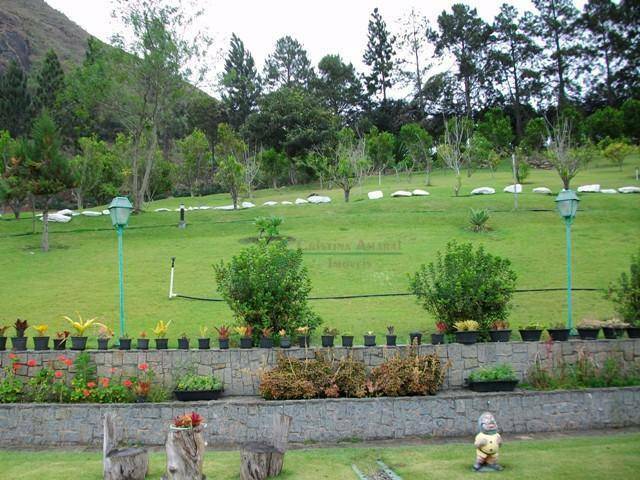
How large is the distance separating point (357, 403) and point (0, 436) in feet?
14.7

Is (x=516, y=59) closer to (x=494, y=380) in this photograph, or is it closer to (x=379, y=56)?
(x=379, y=56)

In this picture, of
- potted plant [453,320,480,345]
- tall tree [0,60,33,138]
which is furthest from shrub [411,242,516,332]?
tall tree [0,60,33,138]

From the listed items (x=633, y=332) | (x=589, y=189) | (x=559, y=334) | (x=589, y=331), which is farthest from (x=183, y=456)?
(x=589, y=189)

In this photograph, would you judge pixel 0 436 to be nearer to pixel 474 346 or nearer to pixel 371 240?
pixel 474 346

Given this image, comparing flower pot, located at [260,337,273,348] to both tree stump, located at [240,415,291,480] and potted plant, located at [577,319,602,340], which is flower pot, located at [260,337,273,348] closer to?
tree stump, located at [240,415,291,480]

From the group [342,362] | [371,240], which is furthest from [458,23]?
[342,362]

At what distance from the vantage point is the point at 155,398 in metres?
8.23

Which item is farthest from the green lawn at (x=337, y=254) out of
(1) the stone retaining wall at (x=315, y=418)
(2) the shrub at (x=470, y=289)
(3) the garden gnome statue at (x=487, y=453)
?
(3) the garden gnome statue at (x=487, y=453)

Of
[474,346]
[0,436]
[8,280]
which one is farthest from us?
[8,280]

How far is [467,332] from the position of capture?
8805 millimetres

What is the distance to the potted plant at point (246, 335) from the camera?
880 centimetres

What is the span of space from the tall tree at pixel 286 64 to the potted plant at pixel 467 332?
51407 mm

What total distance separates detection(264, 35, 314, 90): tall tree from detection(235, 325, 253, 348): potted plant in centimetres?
5113

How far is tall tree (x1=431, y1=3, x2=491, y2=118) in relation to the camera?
50562mm
